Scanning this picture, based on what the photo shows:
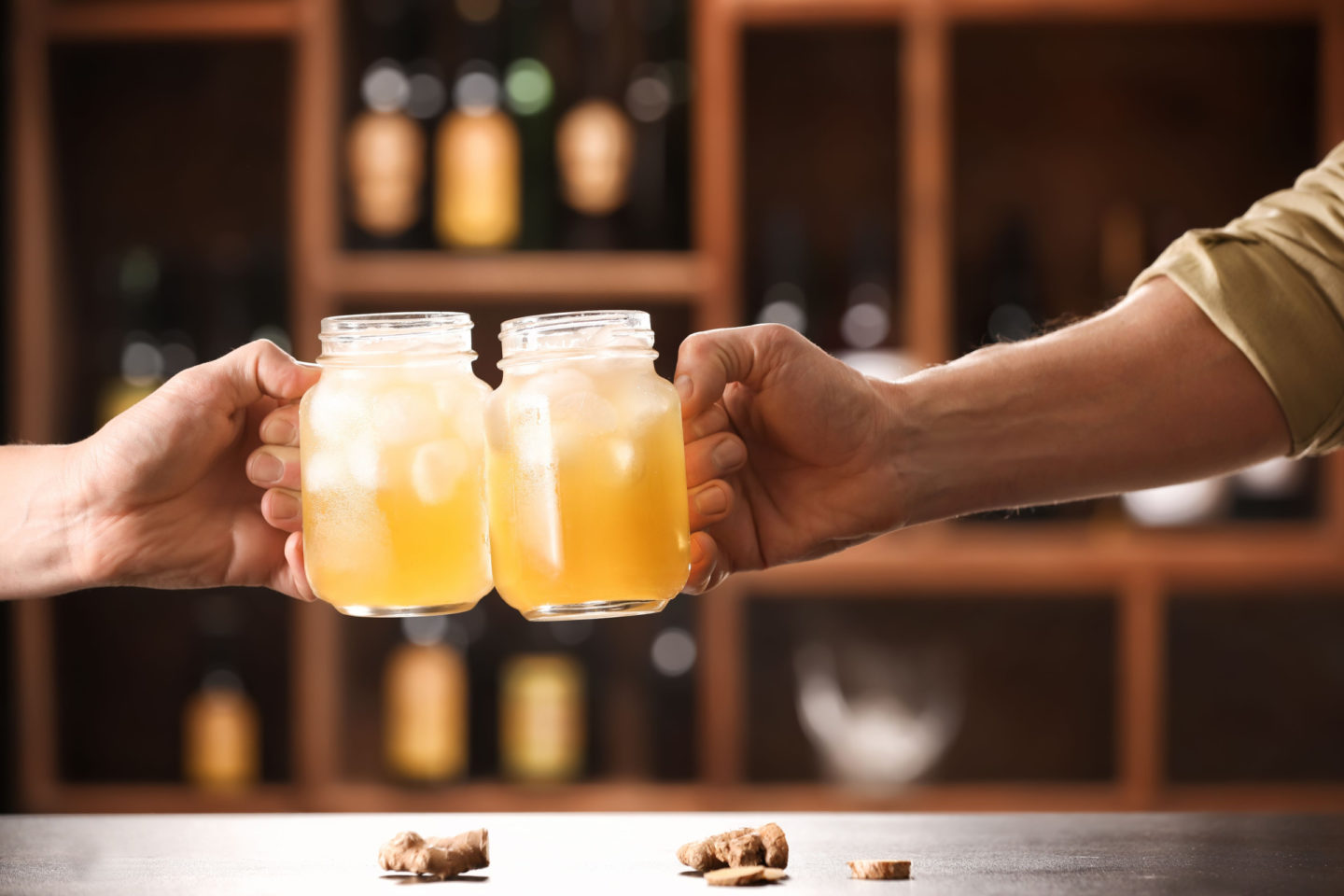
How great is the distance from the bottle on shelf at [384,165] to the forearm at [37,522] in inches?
40.0

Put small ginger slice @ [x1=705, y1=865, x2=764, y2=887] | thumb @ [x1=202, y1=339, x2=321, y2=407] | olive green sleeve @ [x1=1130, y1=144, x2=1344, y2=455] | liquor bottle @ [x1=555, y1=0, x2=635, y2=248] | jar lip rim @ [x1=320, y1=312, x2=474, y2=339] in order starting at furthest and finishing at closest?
1. liquor bottle @ [x1=555, y1=0, x2=635, y2=248]
2. olive green sleeve @ [x1=1130, y1=144, x2=1344, y2=455]
3. thumb @ [x1=202, y1=339, x2=321, y2=407]
4. jar lip rim @ [x1=320, y1=312, x2=474, y2=339]
5. small ginger slice @ [x1=705, y1=865, x2=764, y2=887]

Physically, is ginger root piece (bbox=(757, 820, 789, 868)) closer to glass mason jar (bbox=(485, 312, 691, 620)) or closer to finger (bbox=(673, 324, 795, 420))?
glass mason jar (bbox=(485, 312, 691, 620))

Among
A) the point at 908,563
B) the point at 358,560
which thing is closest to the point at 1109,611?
the point at 908,563

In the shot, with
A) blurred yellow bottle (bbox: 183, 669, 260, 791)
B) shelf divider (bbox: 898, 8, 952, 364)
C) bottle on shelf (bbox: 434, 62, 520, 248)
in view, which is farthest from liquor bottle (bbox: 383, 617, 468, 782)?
shelf divider (bbox: 898, 8, 952, 364)

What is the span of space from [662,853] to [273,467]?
1.44ft

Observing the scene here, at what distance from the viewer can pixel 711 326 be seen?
204 centimetres

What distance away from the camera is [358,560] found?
3.04 ft

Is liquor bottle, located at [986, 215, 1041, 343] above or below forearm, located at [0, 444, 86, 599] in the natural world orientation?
above

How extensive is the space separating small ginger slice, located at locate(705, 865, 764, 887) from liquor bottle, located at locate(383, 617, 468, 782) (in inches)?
50.3

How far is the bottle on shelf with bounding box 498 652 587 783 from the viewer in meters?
2.05

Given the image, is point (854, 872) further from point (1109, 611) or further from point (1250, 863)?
point (1109, 611)

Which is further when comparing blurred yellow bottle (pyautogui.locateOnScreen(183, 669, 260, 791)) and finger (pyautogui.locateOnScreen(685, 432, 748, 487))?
blurred yellow bottle (pyautogui.locateOnScreen(183, 669, 260, 791))

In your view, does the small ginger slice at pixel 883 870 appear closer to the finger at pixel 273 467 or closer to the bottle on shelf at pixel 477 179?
the finger at pixel 273 467

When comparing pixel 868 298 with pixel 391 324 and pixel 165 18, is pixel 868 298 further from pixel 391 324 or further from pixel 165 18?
pixel 391 324
